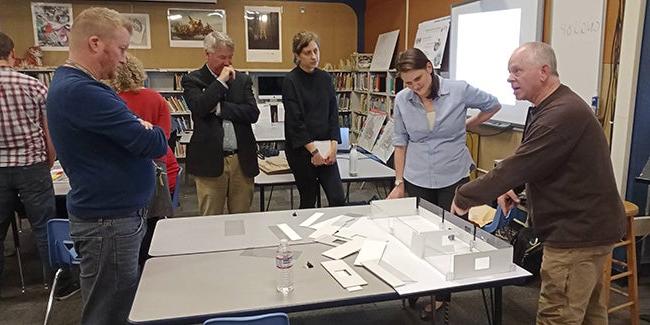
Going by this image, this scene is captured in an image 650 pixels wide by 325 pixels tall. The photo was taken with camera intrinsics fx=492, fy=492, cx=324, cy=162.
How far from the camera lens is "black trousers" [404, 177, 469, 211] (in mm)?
2639

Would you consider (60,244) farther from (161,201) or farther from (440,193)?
(440,193)

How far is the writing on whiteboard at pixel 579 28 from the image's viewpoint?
3308mm

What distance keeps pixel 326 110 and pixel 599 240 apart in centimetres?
179

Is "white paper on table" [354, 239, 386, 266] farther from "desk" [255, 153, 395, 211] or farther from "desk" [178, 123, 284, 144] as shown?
"desk" [178, 123, 284, 144]

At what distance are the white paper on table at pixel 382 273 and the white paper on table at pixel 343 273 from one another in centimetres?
6

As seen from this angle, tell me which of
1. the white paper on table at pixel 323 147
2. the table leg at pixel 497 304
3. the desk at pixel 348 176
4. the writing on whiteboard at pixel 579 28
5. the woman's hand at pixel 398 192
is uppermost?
the writing on whiteboard at pixel 579 28

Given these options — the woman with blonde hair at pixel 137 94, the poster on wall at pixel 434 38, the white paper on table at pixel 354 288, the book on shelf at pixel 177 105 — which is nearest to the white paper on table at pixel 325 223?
the white paper on table at pixel 354 288

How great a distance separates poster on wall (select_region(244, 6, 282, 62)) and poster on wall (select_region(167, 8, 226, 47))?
1.45 ft

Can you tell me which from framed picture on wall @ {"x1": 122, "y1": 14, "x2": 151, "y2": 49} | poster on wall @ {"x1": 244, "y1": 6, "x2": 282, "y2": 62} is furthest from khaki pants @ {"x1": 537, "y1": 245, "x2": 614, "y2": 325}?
framed picture on wall @ {"x1": 122, "y1": 14, "x2": 151, "y2": 49}

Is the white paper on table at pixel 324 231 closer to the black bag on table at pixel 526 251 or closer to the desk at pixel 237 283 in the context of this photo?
the desk at pixel 237 283

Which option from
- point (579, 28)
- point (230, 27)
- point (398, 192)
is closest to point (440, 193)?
point (398, 192)

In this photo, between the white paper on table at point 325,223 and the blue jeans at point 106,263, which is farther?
the white paper on table at point 325,223

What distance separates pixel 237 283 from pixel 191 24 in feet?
22.2

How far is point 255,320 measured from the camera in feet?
4.53
